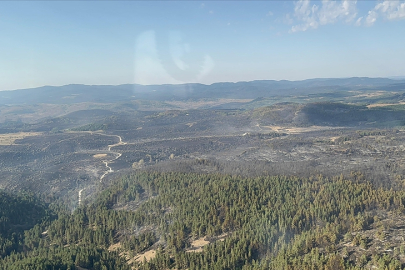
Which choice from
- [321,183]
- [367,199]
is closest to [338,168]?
[321,183]

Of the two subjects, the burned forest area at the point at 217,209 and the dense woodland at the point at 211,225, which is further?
the burned forest area at the point at 217,209

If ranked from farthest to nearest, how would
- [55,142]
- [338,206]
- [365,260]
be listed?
[55,142], [338,206], [365,260]

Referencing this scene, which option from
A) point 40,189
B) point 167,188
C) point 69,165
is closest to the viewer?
point 167,188

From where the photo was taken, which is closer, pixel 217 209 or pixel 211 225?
pixel 211 225

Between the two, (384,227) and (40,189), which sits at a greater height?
(384,227)

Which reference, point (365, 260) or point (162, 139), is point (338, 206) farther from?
point (162, 139)

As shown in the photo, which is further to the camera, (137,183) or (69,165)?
(69,165)

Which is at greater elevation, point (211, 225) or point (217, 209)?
point (217, 209)

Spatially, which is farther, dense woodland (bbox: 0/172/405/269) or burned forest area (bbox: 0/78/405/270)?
burned forest area (bbox: 0/78/405/270)
